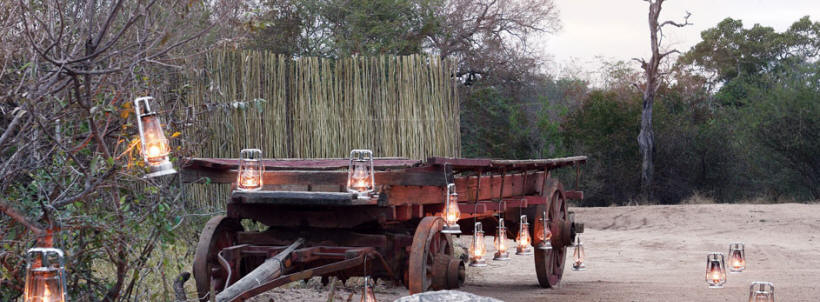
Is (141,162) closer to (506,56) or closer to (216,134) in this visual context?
(216,134)

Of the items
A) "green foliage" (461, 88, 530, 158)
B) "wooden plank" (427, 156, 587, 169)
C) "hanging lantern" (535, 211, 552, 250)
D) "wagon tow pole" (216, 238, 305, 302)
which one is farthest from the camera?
"green foliage" (461, 88, 530, 158)

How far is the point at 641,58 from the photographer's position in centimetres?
1758

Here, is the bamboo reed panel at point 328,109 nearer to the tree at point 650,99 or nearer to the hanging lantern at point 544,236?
the hanging lantern at point 544,236

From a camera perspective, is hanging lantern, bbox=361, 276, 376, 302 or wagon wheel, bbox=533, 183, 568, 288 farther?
wagon wheel, bbox=533, 183, 568, 288

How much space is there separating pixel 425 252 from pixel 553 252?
323 cm

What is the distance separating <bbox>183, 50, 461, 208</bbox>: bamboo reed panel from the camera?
8.50 meters

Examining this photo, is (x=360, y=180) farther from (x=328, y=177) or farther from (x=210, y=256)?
(x=210, y=256)

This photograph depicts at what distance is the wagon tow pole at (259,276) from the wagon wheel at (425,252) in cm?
71

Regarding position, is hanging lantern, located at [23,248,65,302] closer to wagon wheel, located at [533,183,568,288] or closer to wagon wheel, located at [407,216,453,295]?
wagon wheel, located at [407,216,453,295]

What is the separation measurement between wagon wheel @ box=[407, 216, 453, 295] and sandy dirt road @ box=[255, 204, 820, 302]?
1.69 metres

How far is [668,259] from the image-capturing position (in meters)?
10.5

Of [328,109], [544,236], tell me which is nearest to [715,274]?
[544,236]

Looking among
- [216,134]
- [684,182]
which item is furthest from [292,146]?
[684,182]

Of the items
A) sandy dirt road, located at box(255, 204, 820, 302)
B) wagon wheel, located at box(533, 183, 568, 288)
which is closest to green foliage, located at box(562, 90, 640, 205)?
sandy dirt road, located at box(255, 204, 820, 302)
